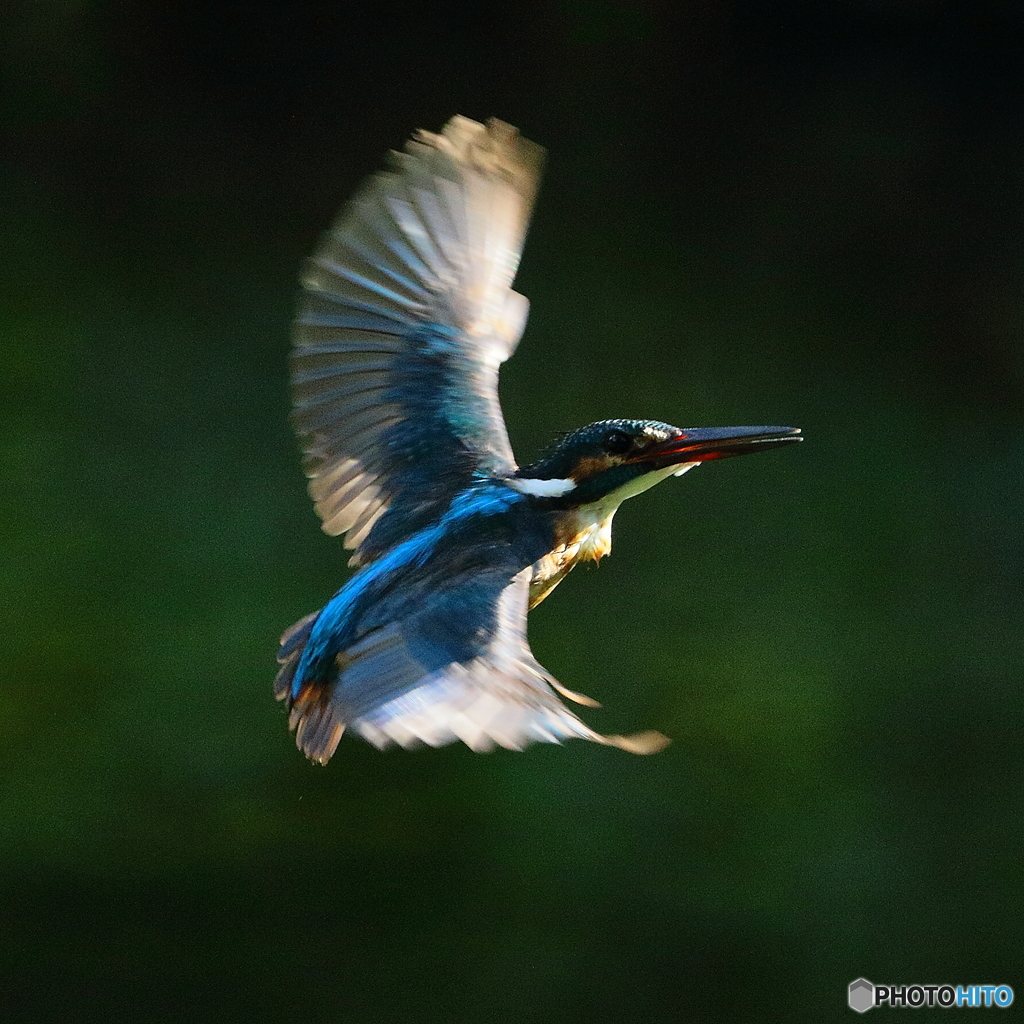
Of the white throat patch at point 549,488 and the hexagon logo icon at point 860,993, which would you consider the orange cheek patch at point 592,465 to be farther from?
the hexagon logo icon at point 860,993

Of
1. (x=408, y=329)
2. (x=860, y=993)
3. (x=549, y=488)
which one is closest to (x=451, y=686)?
(x=549, y=488)

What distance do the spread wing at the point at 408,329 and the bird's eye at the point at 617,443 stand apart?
0.57ft

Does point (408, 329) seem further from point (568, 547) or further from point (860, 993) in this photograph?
point (860, 993)

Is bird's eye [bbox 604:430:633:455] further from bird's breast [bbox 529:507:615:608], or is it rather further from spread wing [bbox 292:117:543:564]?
spread wing [bbox 292:117:543:564]

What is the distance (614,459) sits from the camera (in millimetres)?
1426

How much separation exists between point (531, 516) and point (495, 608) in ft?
0.60

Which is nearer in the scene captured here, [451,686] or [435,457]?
[451,686]

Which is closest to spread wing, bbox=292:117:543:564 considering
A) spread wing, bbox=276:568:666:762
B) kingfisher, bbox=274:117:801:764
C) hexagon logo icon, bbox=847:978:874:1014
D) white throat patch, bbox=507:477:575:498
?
kingfisher, bbox=274:117:801:764

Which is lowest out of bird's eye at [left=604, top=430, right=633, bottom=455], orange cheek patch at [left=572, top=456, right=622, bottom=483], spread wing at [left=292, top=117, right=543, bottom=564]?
orange cheek patch at [left=572, top=456, right=622, bottom=483]

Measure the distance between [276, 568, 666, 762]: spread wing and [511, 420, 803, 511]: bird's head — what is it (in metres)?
0.12

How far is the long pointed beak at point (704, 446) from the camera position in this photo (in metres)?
1.37

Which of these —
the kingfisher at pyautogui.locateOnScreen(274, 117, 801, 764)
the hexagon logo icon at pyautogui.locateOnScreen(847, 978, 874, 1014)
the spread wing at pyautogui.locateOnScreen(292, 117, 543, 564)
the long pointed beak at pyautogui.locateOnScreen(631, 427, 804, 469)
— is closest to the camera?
the kingfisher at pyautogui.locateOnScreen(274, 117, 801, 764)

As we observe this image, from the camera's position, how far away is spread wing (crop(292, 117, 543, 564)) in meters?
1.61

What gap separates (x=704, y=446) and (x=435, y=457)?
0.34 metres
